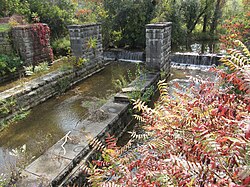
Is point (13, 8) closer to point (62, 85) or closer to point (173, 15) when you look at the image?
point (62, 85)

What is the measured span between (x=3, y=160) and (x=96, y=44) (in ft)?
21.4

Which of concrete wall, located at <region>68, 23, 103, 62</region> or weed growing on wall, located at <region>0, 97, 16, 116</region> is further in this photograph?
concrete wall, located at <region>68, 23, 103, 62</region>

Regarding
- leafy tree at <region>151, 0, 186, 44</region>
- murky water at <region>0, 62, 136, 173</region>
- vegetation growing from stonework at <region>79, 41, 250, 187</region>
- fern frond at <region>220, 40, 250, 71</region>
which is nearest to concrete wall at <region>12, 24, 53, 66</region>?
murky water at <region>0, 62, 136, 173</region>

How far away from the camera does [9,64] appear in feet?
27.9

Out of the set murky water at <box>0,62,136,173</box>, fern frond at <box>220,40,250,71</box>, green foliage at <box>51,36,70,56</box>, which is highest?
fern frond at <box>220,40,250,71</box>

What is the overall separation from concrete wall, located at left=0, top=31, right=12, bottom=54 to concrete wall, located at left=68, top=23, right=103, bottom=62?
2545 mm

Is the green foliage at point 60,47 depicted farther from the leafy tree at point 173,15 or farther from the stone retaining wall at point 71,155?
the stone retaining wall at point 71,155

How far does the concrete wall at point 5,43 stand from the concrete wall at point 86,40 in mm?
2545

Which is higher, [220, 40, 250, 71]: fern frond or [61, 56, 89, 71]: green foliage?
[220, 40, 250, 71]: fern frond

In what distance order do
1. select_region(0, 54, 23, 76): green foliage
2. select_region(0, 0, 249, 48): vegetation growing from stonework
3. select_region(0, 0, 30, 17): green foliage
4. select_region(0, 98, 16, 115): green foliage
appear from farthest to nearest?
select_region(0, 0, 249, 48): vegetation growing from stonework → select_region(0, 0, 30, 17): green foliage → select_region(0, 54, 23, 76): green foliage → select_region(0, 98, 16, 115): green foliage

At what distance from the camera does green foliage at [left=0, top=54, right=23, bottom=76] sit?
8141mm

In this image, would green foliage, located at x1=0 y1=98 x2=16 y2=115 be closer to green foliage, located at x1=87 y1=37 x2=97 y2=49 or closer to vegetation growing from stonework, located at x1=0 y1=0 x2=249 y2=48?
green foliage, located at x1=87 y1=37 x2=97 y2=49

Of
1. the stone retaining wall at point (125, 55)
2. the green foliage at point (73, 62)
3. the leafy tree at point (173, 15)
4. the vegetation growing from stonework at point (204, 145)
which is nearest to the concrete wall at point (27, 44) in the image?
the green foliage at point (73, 62)

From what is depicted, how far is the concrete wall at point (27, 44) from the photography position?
890 cm
